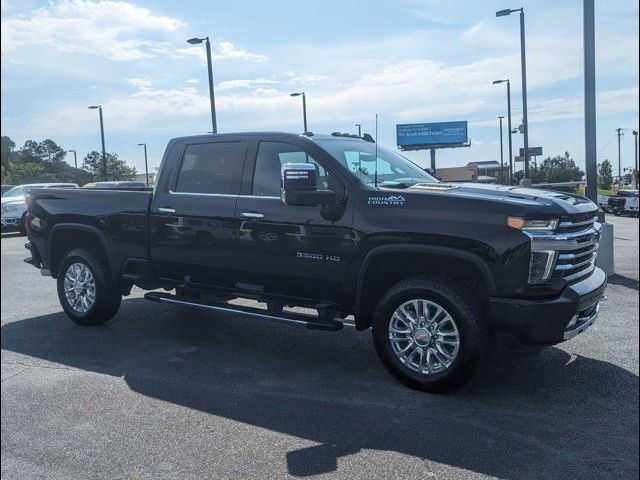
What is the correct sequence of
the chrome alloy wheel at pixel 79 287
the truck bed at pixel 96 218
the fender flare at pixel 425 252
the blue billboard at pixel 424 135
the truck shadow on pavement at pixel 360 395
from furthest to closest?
1. the blue billboard at pixel 424 135
2. the chrome alloy wheel at pixel 79 287
3. the truck bed at pixel 96 218
4. the fender flare at pixel 425 252
5. the truck shadow on pavement at pixel 360 395

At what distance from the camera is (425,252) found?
14.3 ft

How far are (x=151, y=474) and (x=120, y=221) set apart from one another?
138 inches

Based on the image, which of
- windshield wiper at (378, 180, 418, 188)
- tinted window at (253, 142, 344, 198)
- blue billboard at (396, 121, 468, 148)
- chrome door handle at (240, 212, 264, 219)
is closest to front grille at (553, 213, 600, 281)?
windshield wiper at (378, 180, 418, 188)

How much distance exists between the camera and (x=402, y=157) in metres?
5.90

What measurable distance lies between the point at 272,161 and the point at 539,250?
253cm

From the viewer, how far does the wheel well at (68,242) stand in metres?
6.54

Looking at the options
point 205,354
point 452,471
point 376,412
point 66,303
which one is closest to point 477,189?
point 376,412

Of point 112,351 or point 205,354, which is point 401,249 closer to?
point 205,354

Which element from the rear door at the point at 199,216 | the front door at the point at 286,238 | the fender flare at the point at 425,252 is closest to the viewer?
the fender flare at the point at 425,252

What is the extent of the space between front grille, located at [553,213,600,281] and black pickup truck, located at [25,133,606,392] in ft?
0.04

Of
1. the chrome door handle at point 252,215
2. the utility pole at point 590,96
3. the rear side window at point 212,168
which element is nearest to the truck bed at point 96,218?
the rear side window at point 212,168

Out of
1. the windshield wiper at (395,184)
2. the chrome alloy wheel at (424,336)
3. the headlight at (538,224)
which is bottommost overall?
the chrome alloy wheel at (424,336)

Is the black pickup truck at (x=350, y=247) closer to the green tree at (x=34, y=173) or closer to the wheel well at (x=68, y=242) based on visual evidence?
the wheel well at (x=68, y=242)

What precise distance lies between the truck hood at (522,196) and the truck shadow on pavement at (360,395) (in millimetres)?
1363
